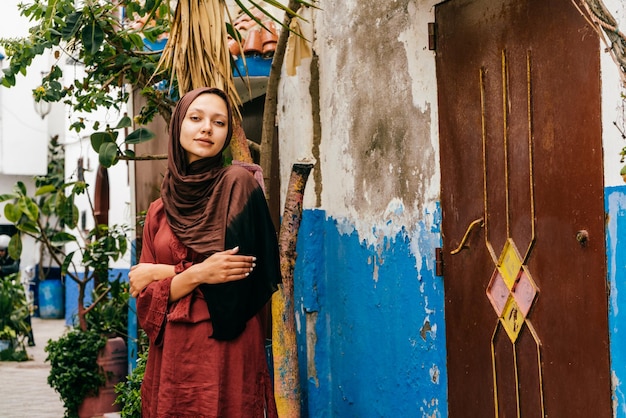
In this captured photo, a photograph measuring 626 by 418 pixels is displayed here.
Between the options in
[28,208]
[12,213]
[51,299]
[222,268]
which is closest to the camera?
[222,268]

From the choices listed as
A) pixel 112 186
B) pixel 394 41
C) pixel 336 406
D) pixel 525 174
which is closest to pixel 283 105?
pixel 394 41

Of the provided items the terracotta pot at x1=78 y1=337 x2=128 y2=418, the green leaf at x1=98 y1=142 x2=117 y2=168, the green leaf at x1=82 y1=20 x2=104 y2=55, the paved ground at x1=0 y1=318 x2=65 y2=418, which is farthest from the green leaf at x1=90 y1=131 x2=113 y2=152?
the paved ground at x1=0 y1=318 x2=65 y2=418

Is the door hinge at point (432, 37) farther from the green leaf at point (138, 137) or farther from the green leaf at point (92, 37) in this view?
the green leaf at point (138, 137)

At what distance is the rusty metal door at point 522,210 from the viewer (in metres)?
3.31

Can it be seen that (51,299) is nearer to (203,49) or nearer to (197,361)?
(203,49)

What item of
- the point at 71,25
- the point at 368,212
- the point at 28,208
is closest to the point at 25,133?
the point at 28,208

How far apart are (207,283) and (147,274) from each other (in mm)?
309

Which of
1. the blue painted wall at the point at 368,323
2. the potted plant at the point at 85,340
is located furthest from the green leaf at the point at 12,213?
the blue painted wall at the point at 368,323

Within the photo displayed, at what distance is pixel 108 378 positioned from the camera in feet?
24.4

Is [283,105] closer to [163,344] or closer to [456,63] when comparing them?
[456,63]

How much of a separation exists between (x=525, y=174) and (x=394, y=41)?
4.50 ft

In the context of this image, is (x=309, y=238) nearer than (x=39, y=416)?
Yes

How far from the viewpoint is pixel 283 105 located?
609cm

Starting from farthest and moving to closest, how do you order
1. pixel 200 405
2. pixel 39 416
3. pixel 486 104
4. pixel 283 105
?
pixel 39 416 → pixel 283 105 → pixel 486 104 → pixel 200 405
